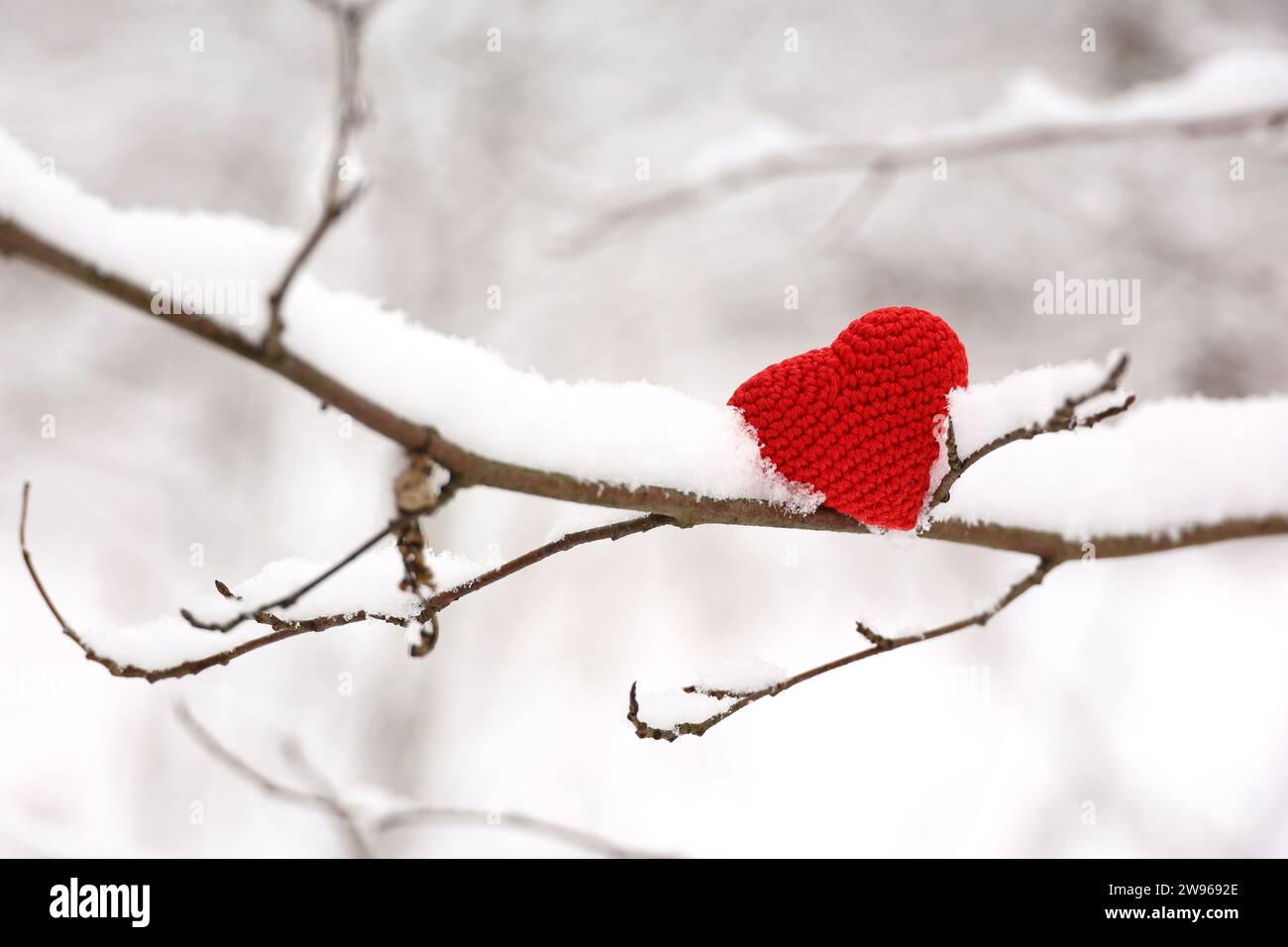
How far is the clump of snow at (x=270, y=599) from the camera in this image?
0.76 metres

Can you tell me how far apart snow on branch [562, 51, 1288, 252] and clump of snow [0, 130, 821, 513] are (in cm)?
120

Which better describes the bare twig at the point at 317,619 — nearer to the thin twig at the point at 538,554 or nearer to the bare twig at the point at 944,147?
the thin twig at the point at 538,554

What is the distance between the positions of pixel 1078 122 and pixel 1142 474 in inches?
35.4

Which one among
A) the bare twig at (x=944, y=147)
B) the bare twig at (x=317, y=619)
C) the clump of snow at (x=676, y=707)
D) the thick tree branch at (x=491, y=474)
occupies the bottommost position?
the clump of snow at (x=676, y=707)

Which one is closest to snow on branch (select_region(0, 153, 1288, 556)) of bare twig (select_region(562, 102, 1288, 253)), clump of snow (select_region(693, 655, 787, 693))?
clump of snow (select_region(693, 655, 787, 693))

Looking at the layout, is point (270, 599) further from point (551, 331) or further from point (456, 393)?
point (551, 331)

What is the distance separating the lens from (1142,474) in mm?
1140

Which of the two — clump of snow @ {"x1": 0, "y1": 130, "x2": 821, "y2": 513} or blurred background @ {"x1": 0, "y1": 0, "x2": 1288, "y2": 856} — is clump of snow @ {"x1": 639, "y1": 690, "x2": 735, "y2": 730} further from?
blurred background @ {"x1": 0, "y1": 0, "x2": 1288, "y2": 856}

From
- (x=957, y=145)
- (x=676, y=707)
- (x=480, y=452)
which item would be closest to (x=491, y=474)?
(x=480, y=452)

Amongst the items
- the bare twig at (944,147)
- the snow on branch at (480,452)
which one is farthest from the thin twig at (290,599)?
the bare twig at (944,147)

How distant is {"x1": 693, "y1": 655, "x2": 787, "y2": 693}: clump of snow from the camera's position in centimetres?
83

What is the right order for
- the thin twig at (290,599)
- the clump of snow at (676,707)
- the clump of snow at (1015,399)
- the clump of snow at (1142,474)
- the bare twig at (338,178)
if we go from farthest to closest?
the clump of snow at (1142,474) → the clump of snow at (676,707) → the clump of snow at (1015,399) → the thin twig at (290,599) → the bare twig at (338,178)

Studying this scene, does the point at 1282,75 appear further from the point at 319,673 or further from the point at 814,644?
the point at 319,673

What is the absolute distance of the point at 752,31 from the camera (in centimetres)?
338
